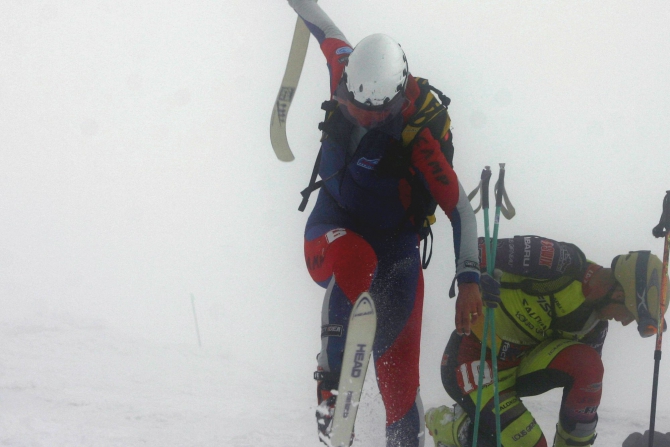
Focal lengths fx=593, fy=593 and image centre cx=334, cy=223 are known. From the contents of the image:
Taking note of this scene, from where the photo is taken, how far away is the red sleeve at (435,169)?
3.08 m

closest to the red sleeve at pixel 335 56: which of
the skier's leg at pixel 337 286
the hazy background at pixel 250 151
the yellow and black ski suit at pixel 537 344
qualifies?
the skier's leg at pixel 337 286

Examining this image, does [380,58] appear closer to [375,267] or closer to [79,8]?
[375,267]

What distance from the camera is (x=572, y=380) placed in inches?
138

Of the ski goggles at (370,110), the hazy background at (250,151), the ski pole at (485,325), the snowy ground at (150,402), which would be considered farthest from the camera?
the hazy background at (250,151)

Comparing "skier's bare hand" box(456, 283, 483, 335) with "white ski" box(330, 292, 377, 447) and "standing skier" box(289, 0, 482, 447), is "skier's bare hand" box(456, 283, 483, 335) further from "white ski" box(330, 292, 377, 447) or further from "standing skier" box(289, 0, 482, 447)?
"white ski" box(330, 292, 377, 447)

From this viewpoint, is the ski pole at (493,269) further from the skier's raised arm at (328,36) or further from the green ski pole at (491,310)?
the skier's raised arm at (328,36)

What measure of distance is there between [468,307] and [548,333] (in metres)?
1.05

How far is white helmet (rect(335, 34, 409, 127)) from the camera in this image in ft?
9.96

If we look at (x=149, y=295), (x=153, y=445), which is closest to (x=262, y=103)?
(x=149, y=295)

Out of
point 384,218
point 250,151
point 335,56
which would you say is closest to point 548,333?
point 384,218

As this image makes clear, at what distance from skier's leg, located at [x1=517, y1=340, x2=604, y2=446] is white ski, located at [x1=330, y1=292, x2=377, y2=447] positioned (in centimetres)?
133

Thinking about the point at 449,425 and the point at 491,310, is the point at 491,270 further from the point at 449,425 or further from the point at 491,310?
the point at 449,425

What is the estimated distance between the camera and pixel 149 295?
15.4 metres

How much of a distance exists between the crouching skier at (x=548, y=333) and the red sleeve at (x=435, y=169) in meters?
0.59
